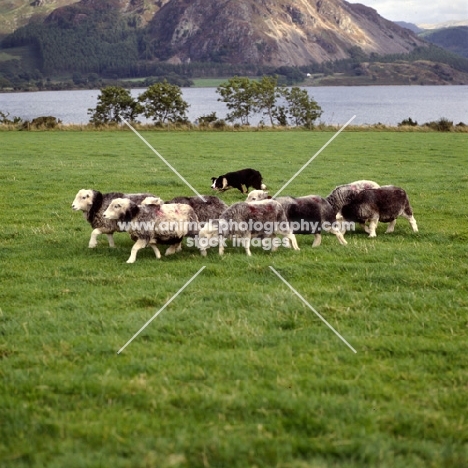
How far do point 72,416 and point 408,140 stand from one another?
127 ft

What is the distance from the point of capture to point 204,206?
1240 centimetres

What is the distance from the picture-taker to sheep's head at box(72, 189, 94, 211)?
12.0m

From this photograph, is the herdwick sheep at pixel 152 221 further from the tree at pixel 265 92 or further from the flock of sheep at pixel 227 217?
the tree at pixel 265 92

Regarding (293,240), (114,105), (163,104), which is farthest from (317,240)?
(114,105)

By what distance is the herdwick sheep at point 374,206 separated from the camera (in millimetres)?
13000

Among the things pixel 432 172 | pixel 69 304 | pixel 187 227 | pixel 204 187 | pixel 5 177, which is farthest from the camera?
pixel 432 172

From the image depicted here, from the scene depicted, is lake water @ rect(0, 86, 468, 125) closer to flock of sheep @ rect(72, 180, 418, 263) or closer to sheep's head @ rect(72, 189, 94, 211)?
flock of sheep @ rect(72, 180, 418, 263)

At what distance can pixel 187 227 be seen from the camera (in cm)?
1120

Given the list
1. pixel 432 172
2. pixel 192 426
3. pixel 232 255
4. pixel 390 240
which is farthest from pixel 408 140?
pixel 192 426

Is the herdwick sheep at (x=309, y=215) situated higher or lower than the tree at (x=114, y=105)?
lower

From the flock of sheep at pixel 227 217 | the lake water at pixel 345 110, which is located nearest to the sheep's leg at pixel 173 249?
the flock of sheep at pixel 227 217

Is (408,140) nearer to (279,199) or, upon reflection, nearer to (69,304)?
(279,199)

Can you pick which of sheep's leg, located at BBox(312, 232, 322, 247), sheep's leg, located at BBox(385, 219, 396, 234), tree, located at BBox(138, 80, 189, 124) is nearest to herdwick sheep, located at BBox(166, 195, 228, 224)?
sheep's leg, located at BBox(312, 232, 322, 247)

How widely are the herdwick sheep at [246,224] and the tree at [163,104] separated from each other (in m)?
45.9
